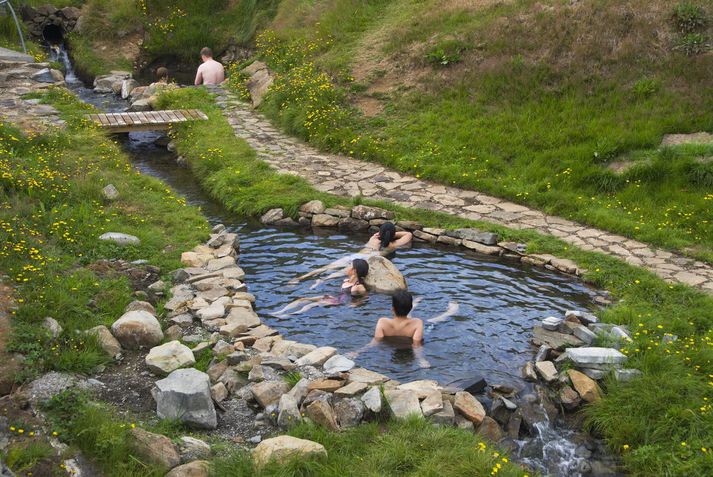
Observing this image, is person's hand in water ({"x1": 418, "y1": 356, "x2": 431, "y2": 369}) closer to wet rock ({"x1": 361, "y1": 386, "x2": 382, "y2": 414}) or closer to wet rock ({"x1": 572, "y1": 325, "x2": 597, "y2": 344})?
wet rock ({"x1": 361, "y1": 386, "x2": 382, "y2": 414})

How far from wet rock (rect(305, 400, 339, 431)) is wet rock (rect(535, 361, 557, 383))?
2.76 metres

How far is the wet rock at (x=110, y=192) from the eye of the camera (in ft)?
41.9

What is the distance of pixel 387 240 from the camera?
12023 millimetres

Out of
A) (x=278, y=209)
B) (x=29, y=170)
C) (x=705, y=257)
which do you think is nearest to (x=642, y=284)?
(x=705, y=257)

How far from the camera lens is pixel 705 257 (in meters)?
10.9

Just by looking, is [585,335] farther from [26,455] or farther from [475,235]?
[26,455]

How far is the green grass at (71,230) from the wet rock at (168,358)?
1.94 ft

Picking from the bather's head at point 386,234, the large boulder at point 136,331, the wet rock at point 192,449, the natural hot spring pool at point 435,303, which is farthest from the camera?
the bather's head at point 386,234

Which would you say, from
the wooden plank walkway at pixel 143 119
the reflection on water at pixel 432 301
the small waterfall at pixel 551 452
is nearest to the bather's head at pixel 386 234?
the reflection on water at pixel 432 301

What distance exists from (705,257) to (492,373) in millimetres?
4614

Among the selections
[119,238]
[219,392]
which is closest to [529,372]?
[219,392]

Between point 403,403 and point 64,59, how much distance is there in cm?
2406

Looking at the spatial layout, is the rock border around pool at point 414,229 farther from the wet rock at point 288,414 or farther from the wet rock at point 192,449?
the wet rock at point 192,449

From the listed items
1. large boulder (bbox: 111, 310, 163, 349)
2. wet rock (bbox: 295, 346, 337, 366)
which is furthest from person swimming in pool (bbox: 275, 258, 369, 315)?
large boulder (bbox: 111, 310, 163, 349)
